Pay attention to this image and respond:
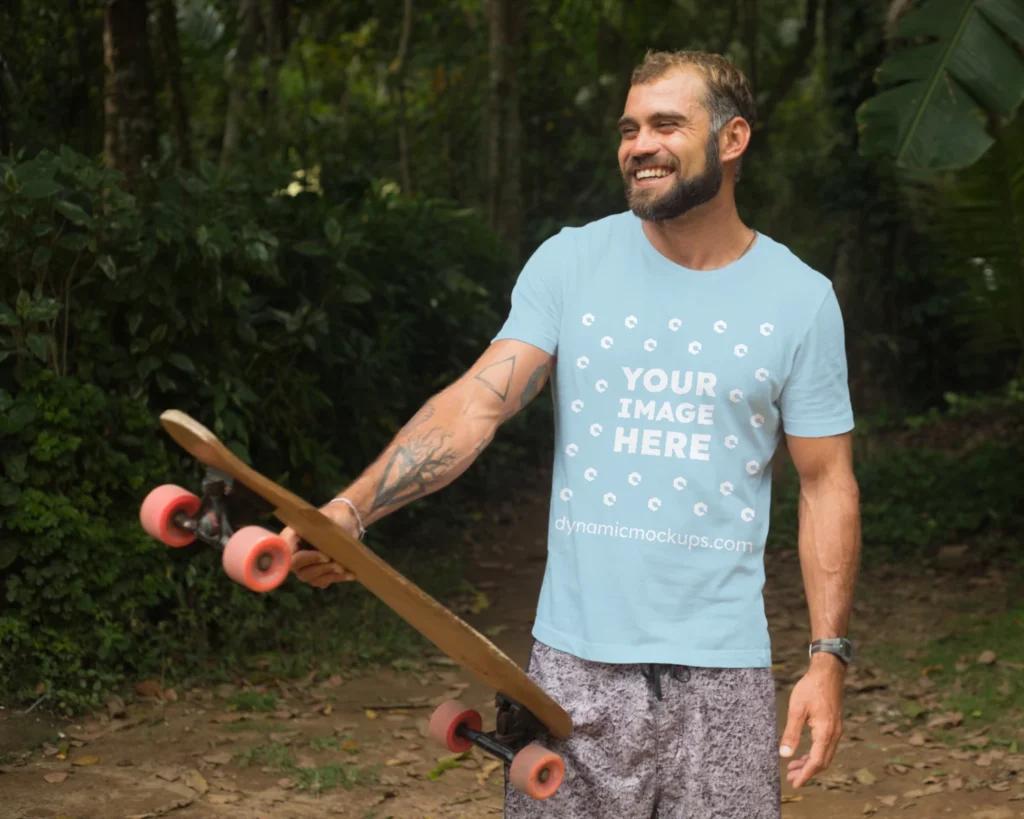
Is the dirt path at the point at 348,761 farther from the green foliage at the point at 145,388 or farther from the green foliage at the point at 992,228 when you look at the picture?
the green foliage at the point at 992,228

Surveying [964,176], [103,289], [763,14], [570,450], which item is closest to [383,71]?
[763,14]

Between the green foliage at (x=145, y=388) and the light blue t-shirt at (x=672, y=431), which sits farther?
the green foliage at (x=145, y=388)

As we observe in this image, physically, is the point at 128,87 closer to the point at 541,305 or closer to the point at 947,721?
the point at 541,305

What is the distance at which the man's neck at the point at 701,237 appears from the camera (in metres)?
2.70

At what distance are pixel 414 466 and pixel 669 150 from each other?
813mm

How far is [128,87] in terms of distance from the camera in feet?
21.6

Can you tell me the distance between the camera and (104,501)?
5.23 meters

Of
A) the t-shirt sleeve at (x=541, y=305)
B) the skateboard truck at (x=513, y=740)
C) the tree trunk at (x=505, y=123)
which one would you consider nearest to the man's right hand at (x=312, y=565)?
the skateboard truck at (x=513, y=740)

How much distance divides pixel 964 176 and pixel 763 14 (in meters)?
9.82

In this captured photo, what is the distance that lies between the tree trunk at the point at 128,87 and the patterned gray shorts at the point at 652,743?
15.4ft

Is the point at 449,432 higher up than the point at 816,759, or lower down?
higher up

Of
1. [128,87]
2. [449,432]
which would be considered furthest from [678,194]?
[128,87]

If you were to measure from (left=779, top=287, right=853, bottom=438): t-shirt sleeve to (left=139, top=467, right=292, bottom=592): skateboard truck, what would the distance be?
1.12 meters

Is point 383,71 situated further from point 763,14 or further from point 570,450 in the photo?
point 570,450
